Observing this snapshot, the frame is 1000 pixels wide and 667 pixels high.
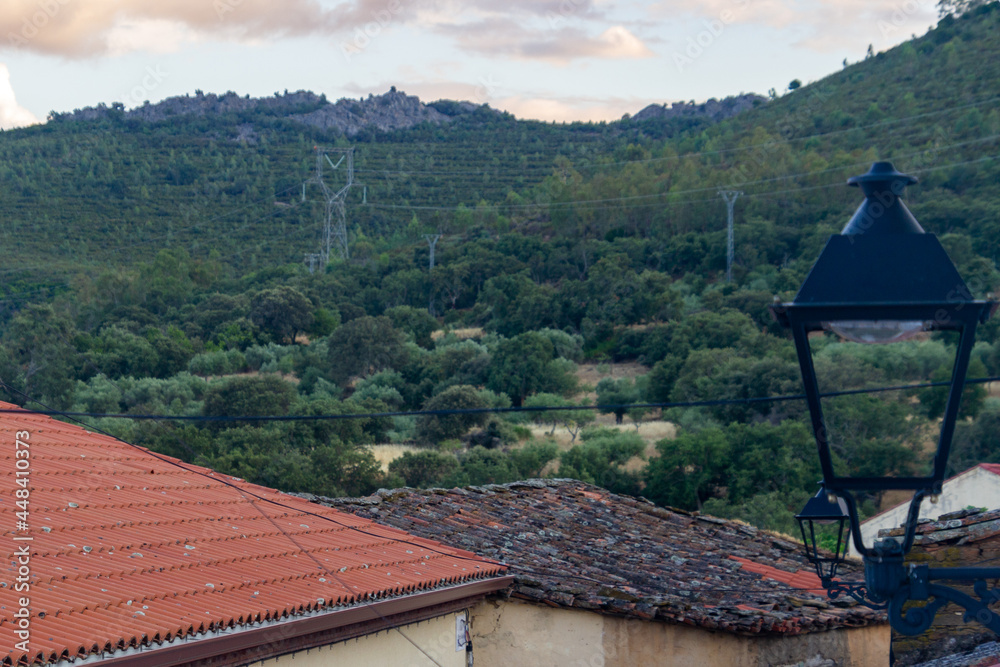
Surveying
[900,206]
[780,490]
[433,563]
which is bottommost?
[780,490]

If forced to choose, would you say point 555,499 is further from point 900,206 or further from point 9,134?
point 9,134

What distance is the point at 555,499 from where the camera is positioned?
923 centimetres

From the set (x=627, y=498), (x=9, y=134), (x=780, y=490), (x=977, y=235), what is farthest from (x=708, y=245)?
(x=9, y=134)

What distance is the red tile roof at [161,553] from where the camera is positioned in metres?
4.00

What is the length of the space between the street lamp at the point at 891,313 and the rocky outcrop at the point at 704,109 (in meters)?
102

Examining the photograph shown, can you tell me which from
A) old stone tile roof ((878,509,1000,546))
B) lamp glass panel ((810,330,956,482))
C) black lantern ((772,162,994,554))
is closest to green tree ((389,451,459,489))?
lamp glass panel ((810,330,956,482))

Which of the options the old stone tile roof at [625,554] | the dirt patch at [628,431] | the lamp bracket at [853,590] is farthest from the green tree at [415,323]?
the lamp bracket at [853,590]

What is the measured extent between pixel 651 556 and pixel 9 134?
269 ft

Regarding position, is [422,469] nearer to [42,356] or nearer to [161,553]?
[161,553]

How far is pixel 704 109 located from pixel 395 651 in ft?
363

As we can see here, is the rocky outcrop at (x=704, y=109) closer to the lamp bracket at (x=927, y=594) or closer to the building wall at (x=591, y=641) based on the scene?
the building wall at (x=591, y=641)

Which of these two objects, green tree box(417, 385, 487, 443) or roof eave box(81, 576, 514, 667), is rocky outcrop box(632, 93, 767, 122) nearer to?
green tree box(417, 385, 487, 443)

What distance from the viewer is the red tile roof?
400 centimetres

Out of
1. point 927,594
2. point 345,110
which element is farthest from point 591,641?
point 345,110
